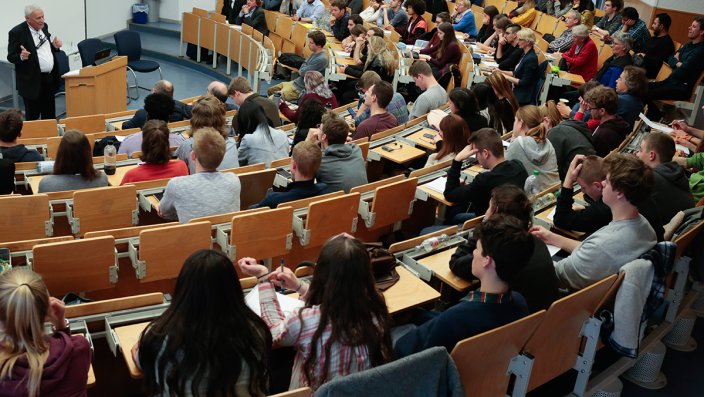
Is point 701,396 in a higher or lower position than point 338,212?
lower

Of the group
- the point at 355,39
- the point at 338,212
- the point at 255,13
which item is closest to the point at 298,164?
the point at 338,212

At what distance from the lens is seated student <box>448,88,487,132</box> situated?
6.43m

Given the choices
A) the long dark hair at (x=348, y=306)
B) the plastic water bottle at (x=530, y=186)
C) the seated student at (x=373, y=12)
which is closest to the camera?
the long dark hair at (x=348, y=306)

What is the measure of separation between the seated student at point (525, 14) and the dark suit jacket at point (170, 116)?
7.15 metres

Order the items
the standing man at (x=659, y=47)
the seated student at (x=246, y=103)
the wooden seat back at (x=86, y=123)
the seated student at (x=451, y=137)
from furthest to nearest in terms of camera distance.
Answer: the standing man at (x=659, y=47)
the wooden seat back at (x=86, y=123)
the seated student at (x=246, y=103)
the seated student at (x=451, y=137)

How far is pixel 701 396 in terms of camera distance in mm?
4348

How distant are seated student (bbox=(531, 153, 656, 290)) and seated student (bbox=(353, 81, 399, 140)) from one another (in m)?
3.14

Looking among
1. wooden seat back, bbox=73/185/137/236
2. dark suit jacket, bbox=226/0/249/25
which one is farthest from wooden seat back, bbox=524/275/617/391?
dark suit jacket, bbox=226/0/249/25

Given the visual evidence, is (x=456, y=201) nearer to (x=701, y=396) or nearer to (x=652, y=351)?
(x=652, y=351)

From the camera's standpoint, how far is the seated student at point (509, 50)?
9422 millimetres

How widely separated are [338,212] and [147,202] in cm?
130

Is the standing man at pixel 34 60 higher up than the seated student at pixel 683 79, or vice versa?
the seated student at pixel 683 79

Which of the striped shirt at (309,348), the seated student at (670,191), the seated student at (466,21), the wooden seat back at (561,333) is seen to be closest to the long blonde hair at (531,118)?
the seated student at (670,191)

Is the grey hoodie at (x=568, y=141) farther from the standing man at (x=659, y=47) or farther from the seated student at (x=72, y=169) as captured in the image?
the standing man at (x=659, y=47)
